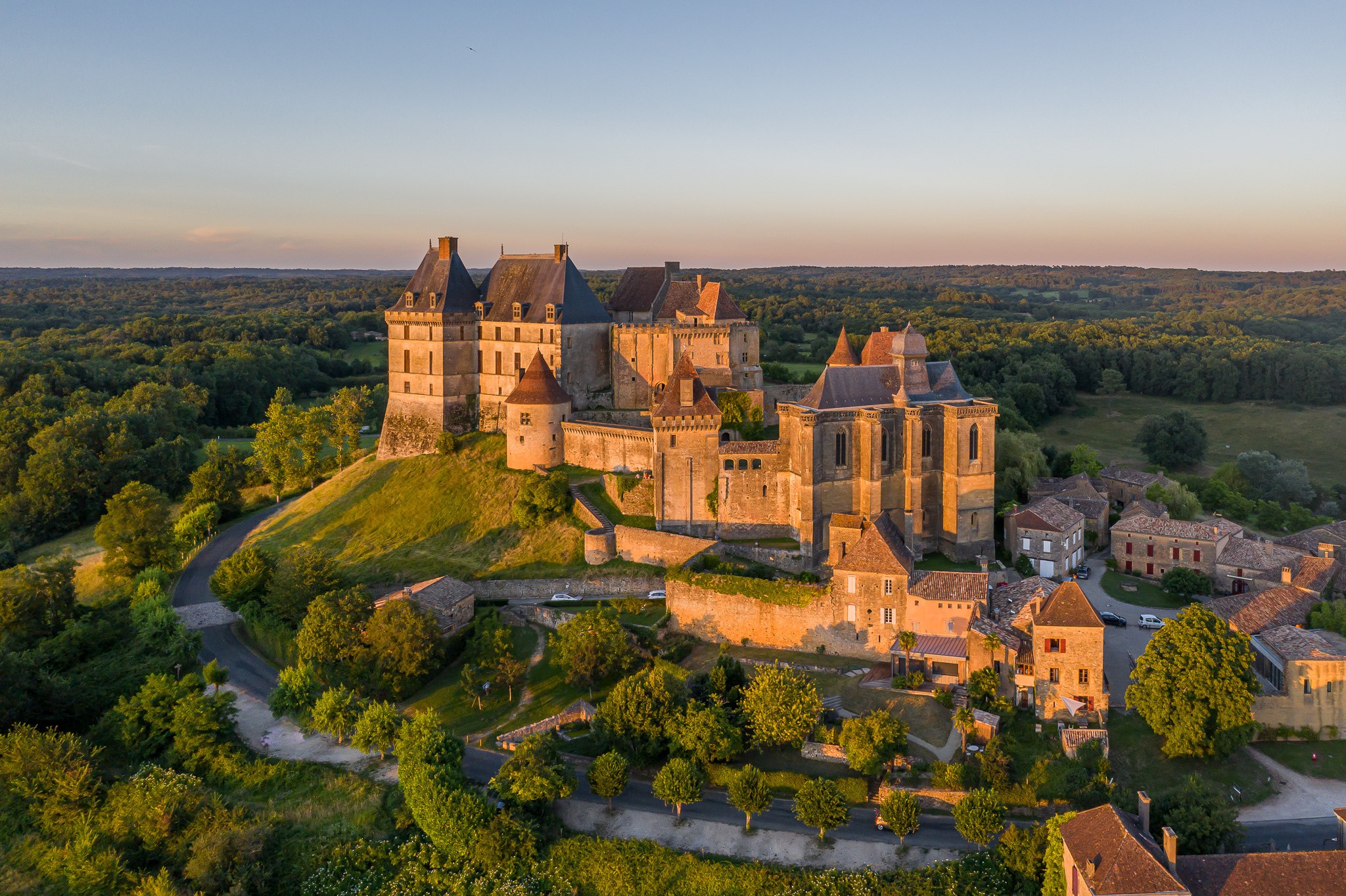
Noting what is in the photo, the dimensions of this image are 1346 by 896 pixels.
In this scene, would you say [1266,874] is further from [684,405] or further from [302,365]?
[302,365]

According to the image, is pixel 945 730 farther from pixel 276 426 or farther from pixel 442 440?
pixel 276 426

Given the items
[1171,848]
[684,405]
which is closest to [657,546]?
[684,405]

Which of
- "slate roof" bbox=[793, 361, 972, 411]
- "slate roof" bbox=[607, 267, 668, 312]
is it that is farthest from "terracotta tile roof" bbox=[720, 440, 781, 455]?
"slate roof" bbox=[607, 267, 668, 312]

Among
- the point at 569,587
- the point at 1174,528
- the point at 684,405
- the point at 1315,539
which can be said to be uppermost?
the point at 684,405

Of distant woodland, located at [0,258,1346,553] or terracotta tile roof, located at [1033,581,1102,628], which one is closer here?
terracotta tile roof, located at [1033,581,1102,628]

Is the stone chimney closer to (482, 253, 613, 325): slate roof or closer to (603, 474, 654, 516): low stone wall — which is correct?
(603, 474, 654, 516): low stone wall

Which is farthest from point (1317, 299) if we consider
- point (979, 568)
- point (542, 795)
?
point (542, 795)
